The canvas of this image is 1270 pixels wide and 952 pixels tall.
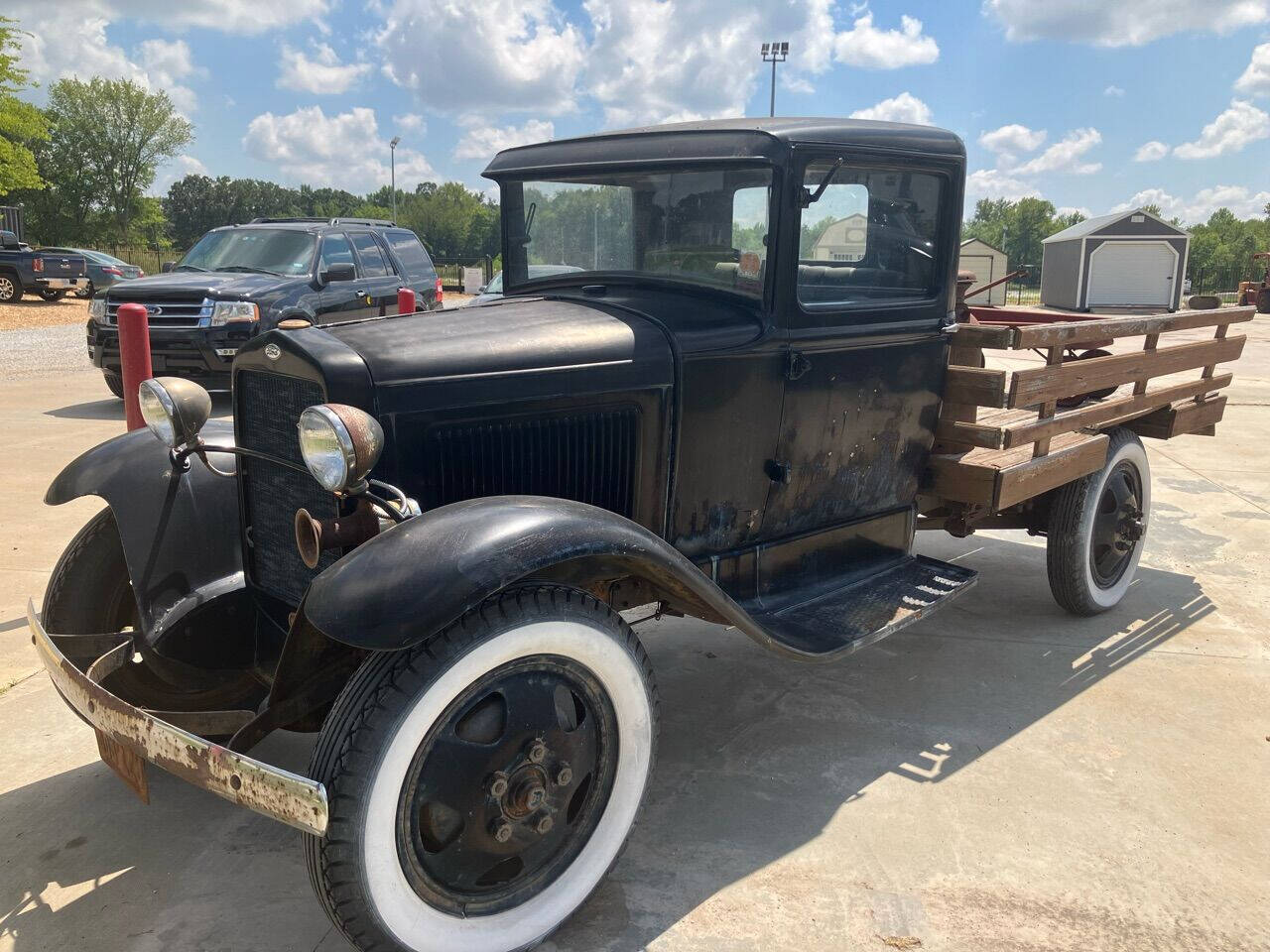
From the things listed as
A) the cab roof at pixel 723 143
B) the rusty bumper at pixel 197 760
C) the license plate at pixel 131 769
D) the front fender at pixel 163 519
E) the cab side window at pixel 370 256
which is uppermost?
the cab roof at pixel 723 143

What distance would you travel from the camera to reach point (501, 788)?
220cm

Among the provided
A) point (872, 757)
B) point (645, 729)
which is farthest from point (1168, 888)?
point (645, 729)

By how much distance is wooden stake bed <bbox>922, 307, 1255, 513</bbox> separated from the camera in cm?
364

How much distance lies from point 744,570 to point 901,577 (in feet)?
2.49

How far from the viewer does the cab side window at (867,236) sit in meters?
3.13

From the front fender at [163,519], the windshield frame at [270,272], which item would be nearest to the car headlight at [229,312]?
the windshield frame at [270,272]

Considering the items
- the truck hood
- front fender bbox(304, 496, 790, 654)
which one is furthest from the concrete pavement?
the truck hood

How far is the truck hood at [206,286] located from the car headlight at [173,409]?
6.38m

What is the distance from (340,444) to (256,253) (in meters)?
8.63

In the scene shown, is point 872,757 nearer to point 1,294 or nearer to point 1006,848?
point 1006,848

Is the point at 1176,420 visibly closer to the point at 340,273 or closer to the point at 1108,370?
the point at 1108,370

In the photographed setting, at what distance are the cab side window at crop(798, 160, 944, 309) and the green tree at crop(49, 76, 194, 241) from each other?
59168 mm

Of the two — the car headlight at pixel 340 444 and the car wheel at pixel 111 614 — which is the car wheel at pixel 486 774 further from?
the car wheel at pixel 111 614

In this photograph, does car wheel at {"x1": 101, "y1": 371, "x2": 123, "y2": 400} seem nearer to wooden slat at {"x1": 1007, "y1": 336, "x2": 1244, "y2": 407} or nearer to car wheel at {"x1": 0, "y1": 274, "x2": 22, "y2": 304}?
wooden slat at {"x1": 1007, "y1": 336, "x2": 1244, "y2": 407}
